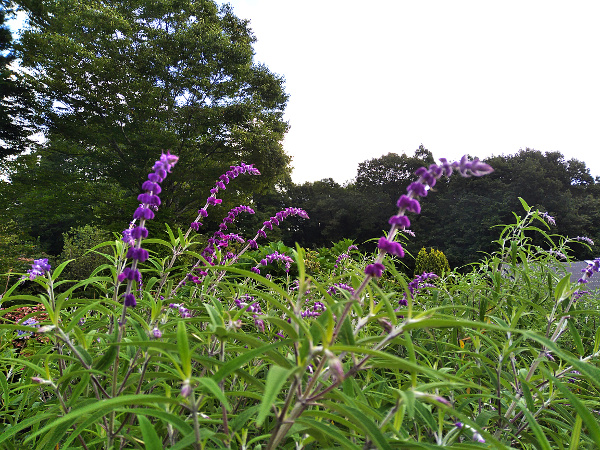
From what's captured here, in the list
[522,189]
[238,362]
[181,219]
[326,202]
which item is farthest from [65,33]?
[522,189]

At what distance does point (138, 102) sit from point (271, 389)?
22.1 m

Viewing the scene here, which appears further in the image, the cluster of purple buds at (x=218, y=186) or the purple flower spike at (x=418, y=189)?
the cluster of purple buds at (x=218, y=186)

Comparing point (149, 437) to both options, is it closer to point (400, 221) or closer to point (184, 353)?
point (184, 353)

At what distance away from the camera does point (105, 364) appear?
3.40 ft

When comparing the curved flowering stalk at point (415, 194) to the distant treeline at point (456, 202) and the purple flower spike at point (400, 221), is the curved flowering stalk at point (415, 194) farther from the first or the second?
the distant treeline at point (456, 202)

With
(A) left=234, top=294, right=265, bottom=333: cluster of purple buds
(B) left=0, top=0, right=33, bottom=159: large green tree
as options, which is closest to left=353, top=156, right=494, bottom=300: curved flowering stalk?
(A) left=234, top=294, right=265, bottom=333: cluster of purple buds

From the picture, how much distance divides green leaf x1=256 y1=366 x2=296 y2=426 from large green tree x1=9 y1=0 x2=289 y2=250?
18961mm

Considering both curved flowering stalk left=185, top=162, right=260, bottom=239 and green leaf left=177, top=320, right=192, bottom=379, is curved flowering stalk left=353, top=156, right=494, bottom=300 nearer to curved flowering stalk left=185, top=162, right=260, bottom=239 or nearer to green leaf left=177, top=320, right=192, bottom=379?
green leaf left=177, top=320, right=192, bottom=379

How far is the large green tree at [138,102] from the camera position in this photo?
18406 mm

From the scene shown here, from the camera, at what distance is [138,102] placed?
773 inches

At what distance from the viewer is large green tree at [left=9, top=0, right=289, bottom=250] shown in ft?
60.4

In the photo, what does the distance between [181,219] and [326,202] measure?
15.5 m

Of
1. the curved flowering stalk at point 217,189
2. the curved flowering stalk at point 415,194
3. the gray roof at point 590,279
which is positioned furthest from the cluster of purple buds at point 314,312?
the gray roof at point 590,279

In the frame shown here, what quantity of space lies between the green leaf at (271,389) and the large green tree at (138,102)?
18961 millimetres
